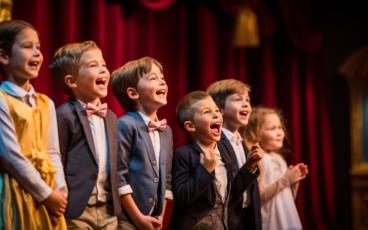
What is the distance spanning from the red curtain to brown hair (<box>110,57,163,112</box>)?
2.99ft

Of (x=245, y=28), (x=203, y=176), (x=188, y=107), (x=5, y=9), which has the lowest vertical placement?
(x=203, y=176)

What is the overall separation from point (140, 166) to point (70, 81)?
0.48 meters

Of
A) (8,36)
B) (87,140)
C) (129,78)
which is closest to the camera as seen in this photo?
(8,36)

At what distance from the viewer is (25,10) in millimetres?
2625

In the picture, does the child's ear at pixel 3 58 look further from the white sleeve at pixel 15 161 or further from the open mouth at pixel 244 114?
the open mouth at pixel 244 114

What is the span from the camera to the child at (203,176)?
6.12 feet

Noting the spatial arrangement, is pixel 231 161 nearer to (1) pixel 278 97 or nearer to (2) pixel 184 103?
(2) pixel 184 103

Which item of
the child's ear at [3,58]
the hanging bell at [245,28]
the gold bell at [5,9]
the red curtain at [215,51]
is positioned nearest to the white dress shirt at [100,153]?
the child's ear at [3,58]

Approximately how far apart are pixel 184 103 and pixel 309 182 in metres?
3.66

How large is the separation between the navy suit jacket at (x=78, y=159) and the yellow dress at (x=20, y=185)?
0.09m

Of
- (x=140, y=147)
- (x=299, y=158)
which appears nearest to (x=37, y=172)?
(x=140, y=147)

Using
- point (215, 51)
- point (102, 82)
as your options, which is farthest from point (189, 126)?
point (215, 51)

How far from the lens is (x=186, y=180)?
1.92 m

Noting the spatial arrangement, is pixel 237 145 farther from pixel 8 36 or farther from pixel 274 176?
pixel 8 36
